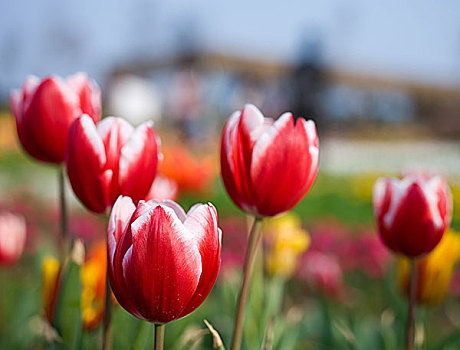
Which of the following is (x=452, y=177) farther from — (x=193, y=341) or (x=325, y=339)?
(x=193, y=341)

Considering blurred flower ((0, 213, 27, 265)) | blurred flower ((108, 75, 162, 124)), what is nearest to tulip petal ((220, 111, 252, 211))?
blurred flower ((0, 213, 27, 265))

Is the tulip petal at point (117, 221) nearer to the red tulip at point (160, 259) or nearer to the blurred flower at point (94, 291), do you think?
the red tulip at point (160, 259)

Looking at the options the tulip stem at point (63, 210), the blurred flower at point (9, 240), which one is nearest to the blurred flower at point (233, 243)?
the blurred flower at point (9, 240)

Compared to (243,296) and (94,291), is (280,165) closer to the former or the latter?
(243,296)

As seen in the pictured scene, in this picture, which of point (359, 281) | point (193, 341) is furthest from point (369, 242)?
point (193, 341)

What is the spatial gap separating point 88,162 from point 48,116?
22 cm

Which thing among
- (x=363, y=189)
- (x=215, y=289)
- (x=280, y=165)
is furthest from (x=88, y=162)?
(x=363, y=189)

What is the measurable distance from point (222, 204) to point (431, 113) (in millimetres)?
28057

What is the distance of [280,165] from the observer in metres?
0.77

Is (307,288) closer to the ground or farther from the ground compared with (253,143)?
closer to the ground

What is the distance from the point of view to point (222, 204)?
6.41m

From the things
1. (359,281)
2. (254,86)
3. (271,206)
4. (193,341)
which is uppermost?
(271,206)

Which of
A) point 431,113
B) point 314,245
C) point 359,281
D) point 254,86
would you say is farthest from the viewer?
point 431,113

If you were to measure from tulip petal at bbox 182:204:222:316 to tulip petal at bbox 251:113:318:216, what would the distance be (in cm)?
15
